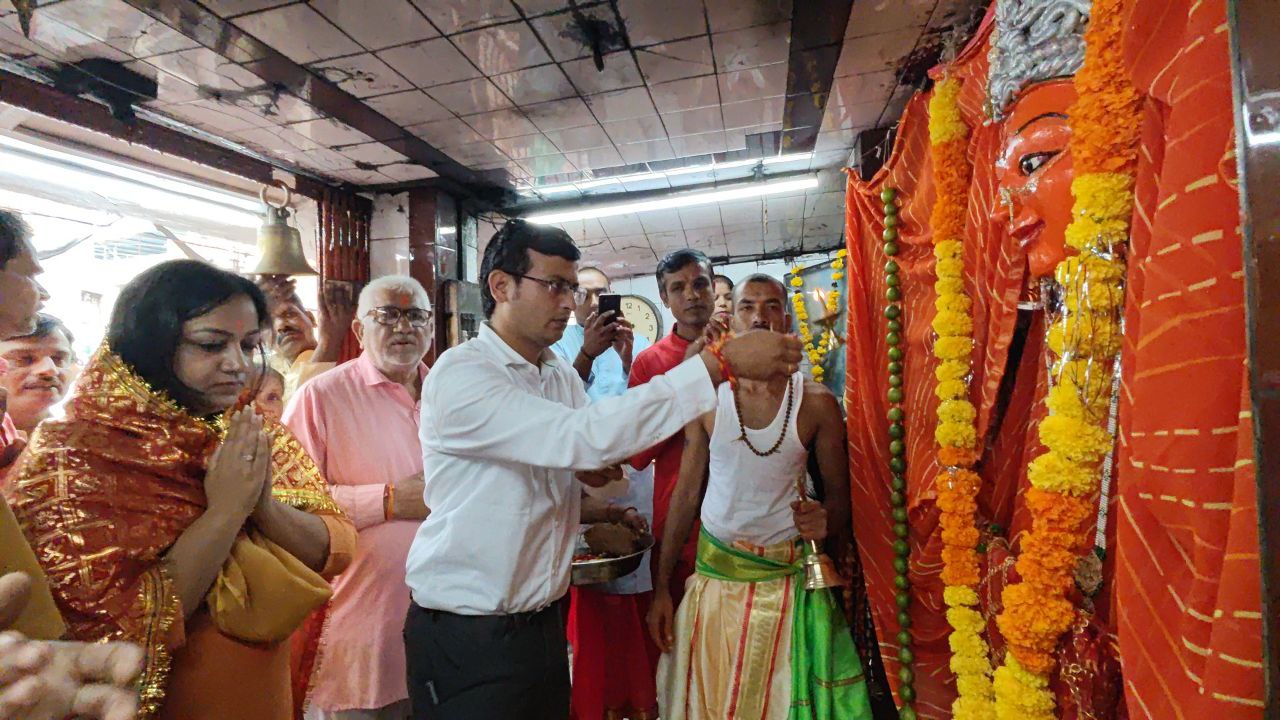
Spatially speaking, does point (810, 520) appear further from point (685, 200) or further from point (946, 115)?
point (685, 200)

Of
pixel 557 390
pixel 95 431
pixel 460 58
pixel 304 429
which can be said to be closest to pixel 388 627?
pixel 304 429

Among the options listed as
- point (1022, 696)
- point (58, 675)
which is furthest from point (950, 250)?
point (58, 675)

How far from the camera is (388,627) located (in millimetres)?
2363

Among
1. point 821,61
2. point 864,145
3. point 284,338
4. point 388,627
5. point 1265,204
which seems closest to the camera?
point 1265,204

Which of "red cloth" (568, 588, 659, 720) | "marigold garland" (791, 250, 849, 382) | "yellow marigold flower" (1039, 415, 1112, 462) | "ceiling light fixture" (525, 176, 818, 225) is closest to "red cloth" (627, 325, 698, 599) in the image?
"red cloth" (568, 588, 659, 720)

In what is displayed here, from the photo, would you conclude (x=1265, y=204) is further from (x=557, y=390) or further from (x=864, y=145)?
(x=864, y=145)

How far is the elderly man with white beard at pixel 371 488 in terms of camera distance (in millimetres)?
2314

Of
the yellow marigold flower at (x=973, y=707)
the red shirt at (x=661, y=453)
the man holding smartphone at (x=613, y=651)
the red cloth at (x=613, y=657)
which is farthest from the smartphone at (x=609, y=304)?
the yellow marigold flower at (x=973, y=707)

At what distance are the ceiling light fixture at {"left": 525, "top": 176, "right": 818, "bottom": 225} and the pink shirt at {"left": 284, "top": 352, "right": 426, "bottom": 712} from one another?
3933 millimetres

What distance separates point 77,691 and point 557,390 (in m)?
1.48

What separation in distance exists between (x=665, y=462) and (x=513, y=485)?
44.7 inches

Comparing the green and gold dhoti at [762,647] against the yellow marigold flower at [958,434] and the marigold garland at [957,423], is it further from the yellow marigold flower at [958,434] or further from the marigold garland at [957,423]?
the yellow marigold flower at [958,434]

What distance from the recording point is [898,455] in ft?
5.81

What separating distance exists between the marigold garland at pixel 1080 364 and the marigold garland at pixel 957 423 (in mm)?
214
